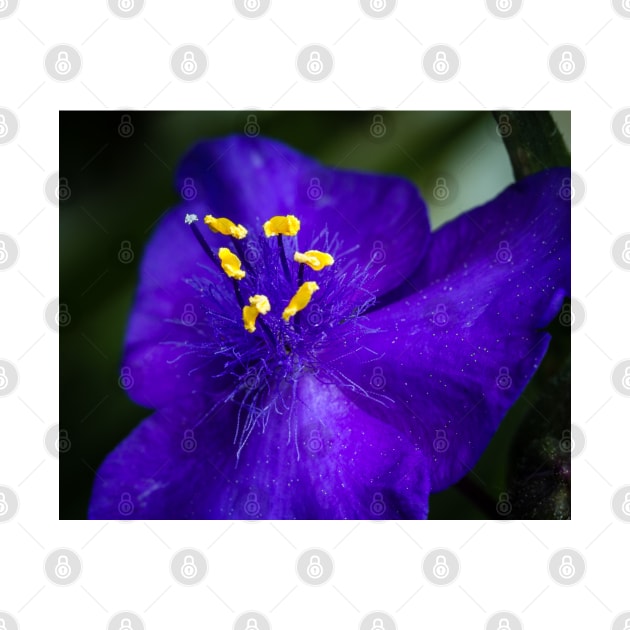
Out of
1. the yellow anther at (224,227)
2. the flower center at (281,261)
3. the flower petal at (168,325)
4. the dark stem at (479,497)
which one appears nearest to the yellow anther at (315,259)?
the flower center at (281,261)

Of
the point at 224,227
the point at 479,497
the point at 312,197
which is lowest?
the point at 479,497

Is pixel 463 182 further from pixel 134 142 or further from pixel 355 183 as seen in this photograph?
pixel 134 142

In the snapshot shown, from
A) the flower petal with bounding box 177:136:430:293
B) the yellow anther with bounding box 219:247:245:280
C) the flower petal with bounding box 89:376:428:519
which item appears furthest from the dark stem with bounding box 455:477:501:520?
the yellow anther with bounding box 219:247:245:280

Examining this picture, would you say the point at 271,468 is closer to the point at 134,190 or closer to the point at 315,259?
the point at 315,259

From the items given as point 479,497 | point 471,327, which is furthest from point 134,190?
point 479,497

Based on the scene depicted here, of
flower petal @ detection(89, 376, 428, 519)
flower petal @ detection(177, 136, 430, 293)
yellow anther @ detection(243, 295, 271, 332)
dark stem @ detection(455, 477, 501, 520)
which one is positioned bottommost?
flower petal @ detection(89, 376, 428, 519)

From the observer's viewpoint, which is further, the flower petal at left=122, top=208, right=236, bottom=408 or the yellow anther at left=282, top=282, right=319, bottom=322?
the flower petal at left=122, top=208, right=236, bottom=408

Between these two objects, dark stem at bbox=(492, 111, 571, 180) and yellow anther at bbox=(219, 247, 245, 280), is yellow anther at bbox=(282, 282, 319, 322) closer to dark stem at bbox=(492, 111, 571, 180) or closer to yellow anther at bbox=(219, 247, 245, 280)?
yellow anther at bbox=(219, 247, 245, 280)
